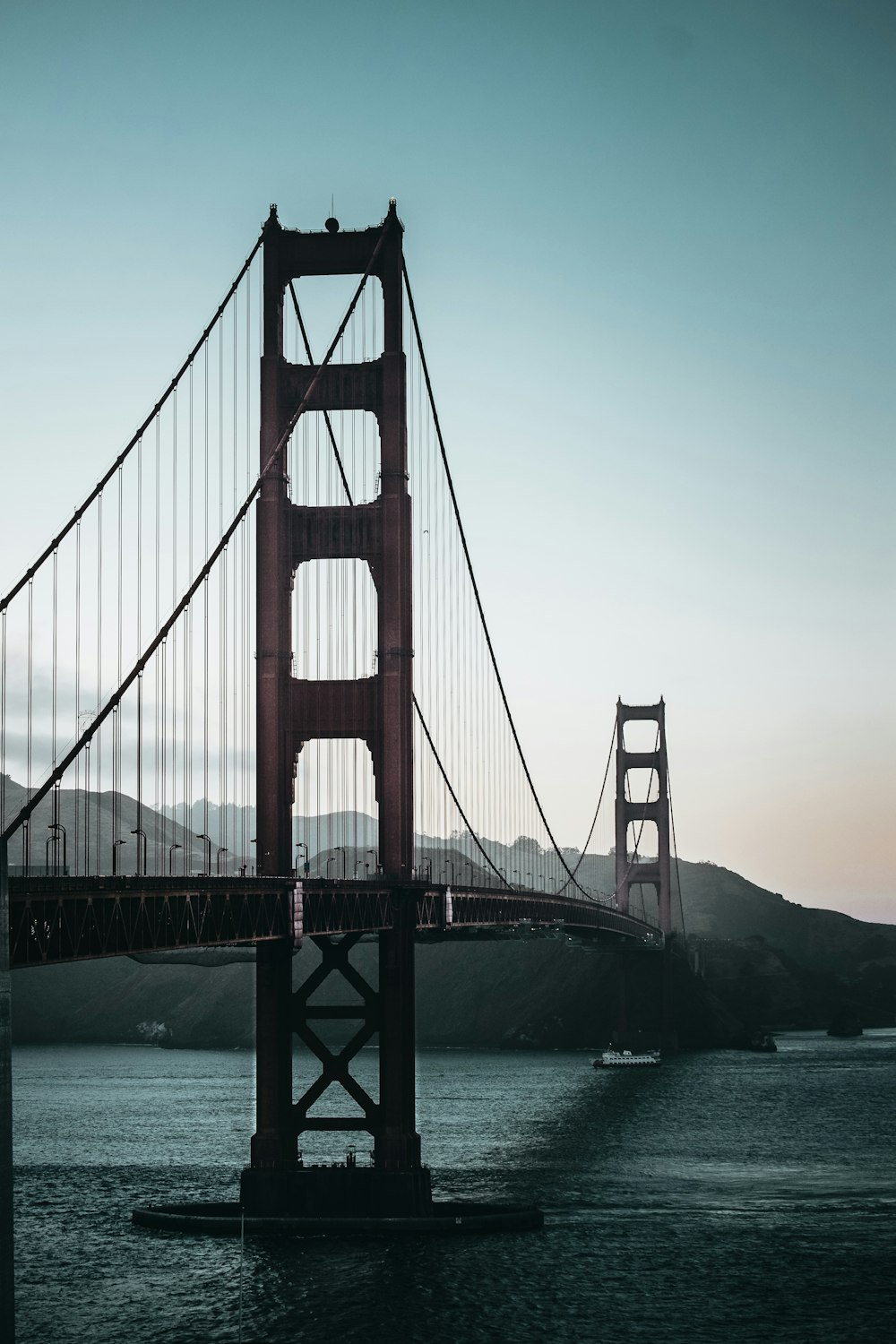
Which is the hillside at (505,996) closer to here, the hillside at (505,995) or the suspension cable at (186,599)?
the hillside at (505,995)

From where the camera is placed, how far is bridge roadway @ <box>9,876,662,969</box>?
23.8 meters

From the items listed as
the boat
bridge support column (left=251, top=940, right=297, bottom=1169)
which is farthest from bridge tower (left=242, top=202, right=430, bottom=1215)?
the boat

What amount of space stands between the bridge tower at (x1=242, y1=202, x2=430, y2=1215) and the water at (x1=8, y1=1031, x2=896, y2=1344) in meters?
2.94

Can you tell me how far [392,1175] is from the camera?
43219 mm

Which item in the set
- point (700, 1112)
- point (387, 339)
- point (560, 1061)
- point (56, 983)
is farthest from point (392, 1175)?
point (56, 983)

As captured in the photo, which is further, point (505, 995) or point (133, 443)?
point (505, 995)

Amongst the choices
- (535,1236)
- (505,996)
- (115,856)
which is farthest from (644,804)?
(115,856)

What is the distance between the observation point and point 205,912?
3234cm

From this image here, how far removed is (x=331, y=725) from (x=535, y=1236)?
46.0 feet

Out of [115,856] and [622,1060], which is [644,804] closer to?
[622,1060]

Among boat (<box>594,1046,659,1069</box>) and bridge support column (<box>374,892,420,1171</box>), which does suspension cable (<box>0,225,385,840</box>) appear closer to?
A: bridge support column (<box>374,892,420,1171</box>)

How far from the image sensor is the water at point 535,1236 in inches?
1396

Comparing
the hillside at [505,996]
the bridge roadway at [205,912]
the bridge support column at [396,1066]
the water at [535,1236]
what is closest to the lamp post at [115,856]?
the bridge roadway at [205,912]

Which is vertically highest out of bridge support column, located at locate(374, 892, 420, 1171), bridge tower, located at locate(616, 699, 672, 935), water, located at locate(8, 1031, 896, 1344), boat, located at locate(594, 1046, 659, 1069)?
bridge tower, located at locate(616, 699, 672, 935)
